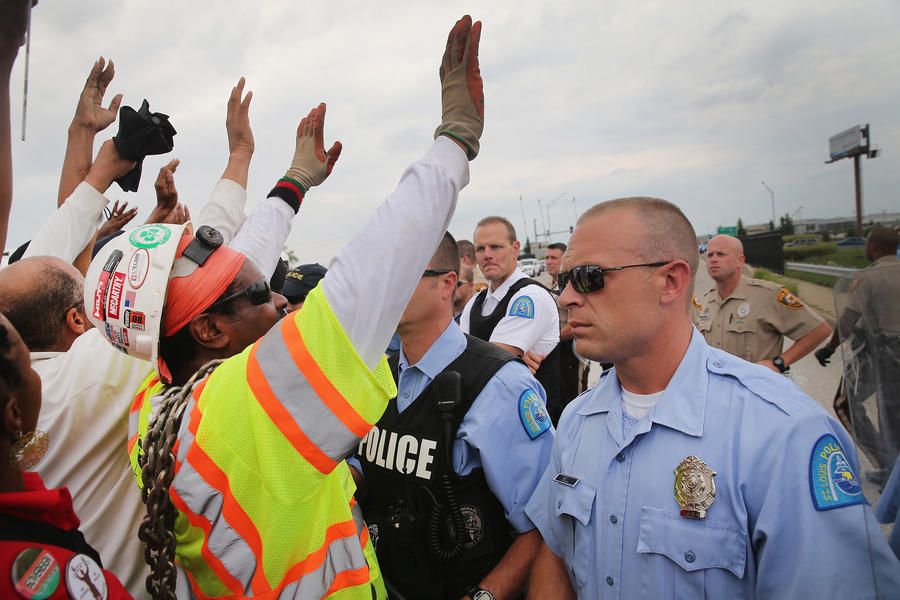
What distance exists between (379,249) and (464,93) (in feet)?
1.81

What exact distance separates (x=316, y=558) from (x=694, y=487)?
1.13m

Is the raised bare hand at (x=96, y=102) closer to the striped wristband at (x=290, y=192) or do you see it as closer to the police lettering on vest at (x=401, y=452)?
the striped wristband at (x=290, y=192)

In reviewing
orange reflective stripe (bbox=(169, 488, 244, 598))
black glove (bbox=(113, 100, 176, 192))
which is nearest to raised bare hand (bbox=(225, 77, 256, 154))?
black glove (bbox=(113, 100, 176, 192))

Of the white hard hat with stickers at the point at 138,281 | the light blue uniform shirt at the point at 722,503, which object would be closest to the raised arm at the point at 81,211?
the white hard hat with stickers at the point at 138,281

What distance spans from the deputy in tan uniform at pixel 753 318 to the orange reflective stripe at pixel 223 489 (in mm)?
4574

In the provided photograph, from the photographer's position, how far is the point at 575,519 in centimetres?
187

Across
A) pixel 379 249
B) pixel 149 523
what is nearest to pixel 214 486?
pixel 149 523

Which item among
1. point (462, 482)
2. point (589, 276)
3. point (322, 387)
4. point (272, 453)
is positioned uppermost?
point (589, 276)

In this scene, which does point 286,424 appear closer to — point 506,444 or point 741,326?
point 506,444

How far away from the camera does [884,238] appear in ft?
3.85

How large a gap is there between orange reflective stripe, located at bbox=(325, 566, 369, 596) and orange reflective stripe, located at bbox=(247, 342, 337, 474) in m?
0.50

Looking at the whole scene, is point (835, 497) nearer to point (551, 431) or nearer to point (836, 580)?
point (836, 580)

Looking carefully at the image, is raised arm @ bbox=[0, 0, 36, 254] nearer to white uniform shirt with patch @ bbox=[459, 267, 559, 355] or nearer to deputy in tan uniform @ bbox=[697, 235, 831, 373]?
white uniform shirt with patch @ bbox=[459, 267, 559, 355]

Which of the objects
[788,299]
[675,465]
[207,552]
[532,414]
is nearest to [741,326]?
[788,299]
